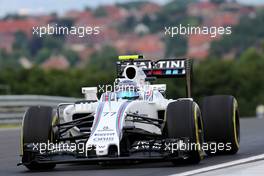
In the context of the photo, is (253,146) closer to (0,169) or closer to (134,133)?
(134,133)

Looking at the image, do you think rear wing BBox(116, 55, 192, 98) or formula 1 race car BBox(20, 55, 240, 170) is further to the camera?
rear wing BBox(116, 55, 192, 98)

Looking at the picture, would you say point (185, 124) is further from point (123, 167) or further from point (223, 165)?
point (123, 167)

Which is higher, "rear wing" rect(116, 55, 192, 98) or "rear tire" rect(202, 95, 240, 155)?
"rear wing" rect(116, 55, 192, 98)

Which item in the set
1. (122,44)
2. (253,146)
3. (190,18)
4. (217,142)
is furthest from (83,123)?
(190,18)

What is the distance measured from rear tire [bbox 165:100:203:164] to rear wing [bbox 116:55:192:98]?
207 cm

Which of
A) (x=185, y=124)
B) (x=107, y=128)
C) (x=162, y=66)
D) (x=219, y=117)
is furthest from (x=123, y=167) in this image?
(x=162, y=66)

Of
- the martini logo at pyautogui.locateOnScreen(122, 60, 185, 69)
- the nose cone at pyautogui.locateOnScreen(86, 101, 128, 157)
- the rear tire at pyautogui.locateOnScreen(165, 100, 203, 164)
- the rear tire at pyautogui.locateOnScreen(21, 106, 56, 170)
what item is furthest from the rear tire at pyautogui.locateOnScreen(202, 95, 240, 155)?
the rear tire at pyautogui.locateOnScreen(21, 106, 56, 170)

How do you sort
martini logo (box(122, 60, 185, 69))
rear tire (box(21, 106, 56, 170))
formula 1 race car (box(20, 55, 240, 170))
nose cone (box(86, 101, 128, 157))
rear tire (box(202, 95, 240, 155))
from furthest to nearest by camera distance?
martini logo (box(122, 60, 185, 69)), rear tire (box(202, 95, 240, 155)), rear tire (box(21, 106, 56, 170)), formula 1 race car (box(20, 55, 240, 170)), nose cone (box(86, 101, 128, 157))

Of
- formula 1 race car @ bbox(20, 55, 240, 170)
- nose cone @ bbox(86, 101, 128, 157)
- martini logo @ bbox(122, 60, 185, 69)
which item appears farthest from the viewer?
martini logo @ bbox(122, 60, 185, 69)

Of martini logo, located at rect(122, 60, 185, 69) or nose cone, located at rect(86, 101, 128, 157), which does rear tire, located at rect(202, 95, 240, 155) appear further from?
nose cone, located at rect(86, 101, 128, 157)

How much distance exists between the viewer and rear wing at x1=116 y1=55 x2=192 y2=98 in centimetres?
1541

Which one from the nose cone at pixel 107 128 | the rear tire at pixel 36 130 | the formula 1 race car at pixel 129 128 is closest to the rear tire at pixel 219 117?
the formula 1 race car at pixel 129 128

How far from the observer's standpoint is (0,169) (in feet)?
45.1

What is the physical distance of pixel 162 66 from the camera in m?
15.7
